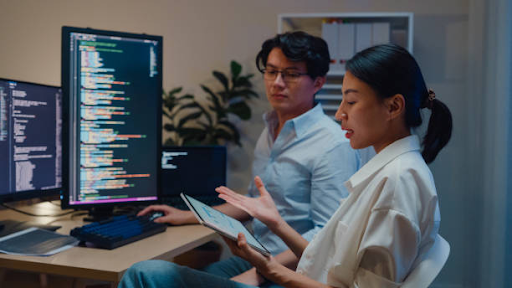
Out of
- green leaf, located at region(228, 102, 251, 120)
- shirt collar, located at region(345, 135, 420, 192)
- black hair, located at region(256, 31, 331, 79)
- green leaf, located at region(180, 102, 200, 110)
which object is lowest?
shirt collar, located at region(345, 135, 420, 192)

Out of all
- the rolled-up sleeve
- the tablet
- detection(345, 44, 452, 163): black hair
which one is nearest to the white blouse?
detection(345, 44, 452, 163): black hair

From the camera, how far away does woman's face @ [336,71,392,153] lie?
1.05 metres

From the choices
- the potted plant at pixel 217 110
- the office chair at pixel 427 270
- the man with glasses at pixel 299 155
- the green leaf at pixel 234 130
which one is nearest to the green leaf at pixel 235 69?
the potted plant at pixel 217 110

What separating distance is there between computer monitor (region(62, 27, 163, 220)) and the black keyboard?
18 cm

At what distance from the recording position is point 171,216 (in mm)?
1697

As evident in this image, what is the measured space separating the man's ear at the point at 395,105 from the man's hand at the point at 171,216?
36.5 inches

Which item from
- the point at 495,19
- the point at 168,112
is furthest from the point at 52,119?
the point at 495,19

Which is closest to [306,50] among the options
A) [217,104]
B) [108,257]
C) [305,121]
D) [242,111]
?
[305,121]

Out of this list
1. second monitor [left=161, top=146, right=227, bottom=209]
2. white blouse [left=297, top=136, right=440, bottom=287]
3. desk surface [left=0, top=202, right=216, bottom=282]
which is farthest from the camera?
second monitor [left=161, top=146, right=227, bottom=209]

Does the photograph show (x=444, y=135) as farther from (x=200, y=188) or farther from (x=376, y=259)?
(x=200, y=188)

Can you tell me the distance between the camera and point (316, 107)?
1.75 metres

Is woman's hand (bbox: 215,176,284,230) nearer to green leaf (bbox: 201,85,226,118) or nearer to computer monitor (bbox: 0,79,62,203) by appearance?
computer monitor (bbox: 0,79,62,203)

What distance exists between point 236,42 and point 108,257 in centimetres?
234

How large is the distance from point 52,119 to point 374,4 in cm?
232
